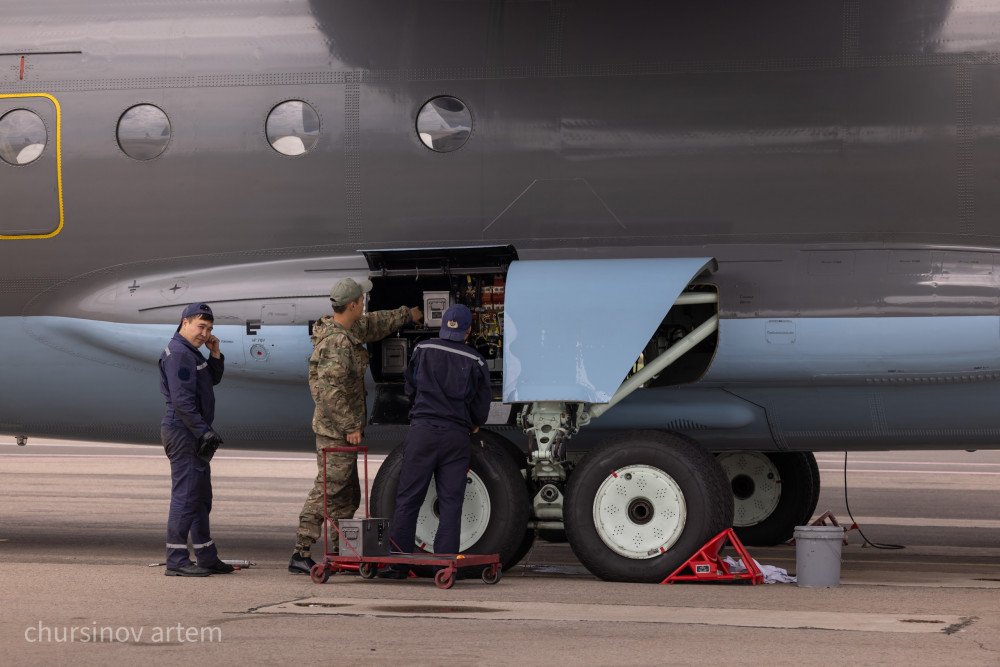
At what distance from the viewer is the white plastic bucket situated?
29.3ft

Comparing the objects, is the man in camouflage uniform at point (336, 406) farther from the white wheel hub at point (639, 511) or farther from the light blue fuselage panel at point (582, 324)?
the white wheel hub at point (639, 511)

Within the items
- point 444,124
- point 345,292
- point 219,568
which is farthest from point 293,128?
point 219,568

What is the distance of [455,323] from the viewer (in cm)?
940

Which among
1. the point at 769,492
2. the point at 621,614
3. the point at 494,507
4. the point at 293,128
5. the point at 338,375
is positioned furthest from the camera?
the point at 769,492

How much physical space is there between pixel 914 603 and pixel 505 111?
5.02 metres

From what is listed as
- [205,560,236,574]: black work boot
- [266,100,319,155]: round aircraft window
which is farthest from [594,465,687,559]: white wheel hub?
[266,100,319,155]: round aircraft window

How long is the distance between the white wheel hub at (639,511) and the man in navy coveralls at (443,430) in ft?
3.63

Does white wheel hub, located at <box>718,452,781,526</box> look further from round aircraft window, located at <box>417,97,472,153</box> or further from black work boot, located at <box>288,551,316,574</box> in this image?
black work boot, located at <box>288,551,316,574</box>

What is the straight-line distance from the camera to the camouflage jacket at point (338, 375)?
9.61 meters

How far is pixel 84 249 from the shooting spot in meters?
10.8

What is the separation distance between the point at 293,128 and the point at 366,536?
12.0 feet

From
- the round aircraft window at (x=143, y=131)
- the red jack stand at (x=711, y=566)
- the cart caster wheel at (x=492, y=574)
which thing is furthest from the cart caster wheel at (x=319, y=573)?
the round aircraft window at (x=143, y=131)

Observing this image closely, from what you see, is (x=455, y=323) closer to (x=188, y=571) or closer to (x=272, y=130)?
(x=272, y=130)

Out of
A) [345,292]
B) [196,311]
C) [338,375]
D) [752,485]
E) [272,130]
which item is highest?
[272,130]
